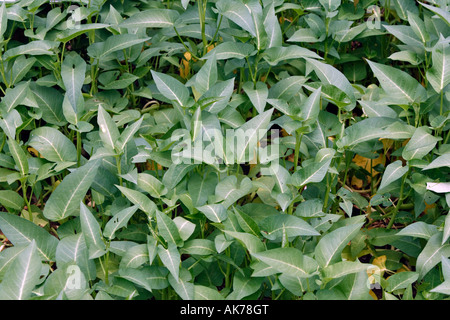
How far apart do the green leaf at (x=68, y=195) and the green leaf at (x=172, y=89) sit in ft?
1.36

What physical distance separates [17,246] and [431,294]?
4.41 feet

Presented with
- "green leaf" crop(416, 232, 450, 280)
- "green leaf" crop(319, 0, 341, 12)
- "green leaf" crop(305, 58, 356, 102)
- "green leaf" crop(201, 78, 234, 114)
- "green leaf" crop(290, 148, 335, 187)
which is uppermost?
"green leaf" crop(319, 0, 341, 12)

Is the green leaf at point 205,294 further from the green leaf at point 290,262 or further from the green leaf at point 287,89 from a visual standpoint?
the green leaf at point 287,89

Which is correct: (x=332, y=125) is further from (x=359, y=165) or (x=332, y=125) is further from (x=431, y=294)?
(x=431, y=294)

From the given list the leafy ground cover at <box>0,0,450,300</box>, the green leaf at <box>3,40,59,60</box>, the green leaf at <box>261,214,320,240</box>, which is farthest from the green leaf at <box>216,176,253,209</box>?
the green leaf at <box>3,40,59,60</box>

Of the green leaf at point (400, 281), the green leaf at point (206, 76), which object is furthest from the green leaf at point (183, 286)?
the green leaf at point (206, 76)

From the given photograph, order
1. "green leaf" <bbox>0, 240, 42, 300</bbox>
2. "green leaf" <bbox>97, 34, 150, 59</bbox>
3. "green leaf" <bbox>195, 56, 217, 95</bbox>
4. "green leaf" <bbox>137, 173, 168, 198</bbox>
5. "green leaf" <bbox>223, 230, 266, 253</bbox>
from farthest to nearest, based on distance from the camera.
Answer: "green leaf" <bbox>97, 34, 150, 59</bbox> → "green leaf" <bbox>195, 56, 217, 95</bbox> → "green leaf" <bbox>137, 173, 168, 198</bbox> → "green leaf" <bbox>223, 230, 266, 253</bbox> → "green leaf" <bbox>0, 240, 42, 300</bbox>

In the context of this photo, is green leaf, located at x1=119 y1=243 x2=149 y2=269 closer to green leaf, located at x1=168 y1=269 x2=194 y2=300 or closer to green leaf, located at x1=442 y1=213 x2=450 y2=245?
green leaf, located at x1=168 y1=269 x2=194 y2=300

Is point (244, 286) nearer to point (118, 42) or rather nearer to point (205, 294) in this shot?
point (205, 294)

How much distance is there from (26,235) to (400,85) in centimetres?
145

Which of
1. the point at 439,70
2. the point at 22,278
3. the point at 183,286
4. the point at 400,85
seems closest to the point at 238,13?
the point at 400,85

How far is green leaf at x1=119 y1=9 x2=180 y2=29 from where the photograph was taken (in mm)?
2334

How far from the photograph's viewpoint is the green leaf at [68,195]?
1.90 metres
